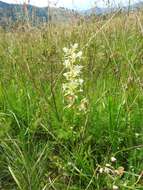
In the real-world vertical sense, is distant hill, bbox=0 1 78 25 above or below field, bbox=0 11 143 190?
above

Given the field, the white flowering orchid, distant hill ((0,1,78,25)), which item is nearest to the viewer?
the field

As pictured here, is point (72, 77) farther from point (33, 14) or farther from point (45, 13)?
point (33, 14)

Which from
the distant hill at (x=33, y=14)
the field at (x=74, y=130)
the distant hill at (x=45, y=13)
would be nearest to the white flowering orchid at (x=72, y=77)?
the field at (x=74, y=130)

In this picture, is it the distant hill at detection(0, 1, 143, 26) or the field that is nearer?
the field

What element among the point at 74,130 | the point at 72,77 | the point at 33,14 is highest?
the point at 33,14

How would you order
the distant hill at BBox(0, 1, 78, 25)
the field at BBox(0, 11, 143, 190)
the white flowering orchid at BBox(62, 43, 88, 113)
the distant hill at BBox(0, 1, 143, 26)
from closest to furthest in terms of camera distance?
the field at BBox(0, 11, 143, 190) < the white flowering orchid at BBox(62, 43, 88, 113) < the distant hill at BBox(0, 1, 143, 26) < the distant hill at BBox(0, 1, 78, 25)

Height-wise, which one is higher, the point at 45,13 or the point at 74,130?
the point at 45,13

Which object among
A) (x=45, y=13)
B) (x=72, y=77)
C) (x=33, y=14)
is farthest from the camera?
(x=33, y=14)

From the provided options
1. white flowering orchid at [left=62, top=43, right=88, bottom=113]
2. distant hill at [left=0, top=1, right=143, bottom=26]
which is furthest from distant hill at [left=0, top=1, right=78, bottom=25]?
white flowering orchid at [left=62, top=43, right=88, bottom=113]

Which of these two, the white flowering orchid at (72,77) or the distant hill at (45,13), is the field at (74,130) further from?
the distant hill at (45,13)

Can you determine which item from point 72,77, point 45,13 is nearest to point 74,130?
point 72,77

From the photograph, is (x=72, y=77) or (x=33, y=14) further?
(x=33, y=14)

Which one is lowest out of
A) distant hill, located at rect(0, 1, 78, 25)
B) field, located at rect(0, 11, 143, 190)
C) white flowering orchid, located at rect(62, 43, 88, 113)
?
field, located at rect(0, 11, 143, 190)

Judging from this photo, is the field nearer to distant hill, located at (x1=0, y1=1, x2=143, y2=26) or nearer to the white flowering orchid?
the white flowering orchid
